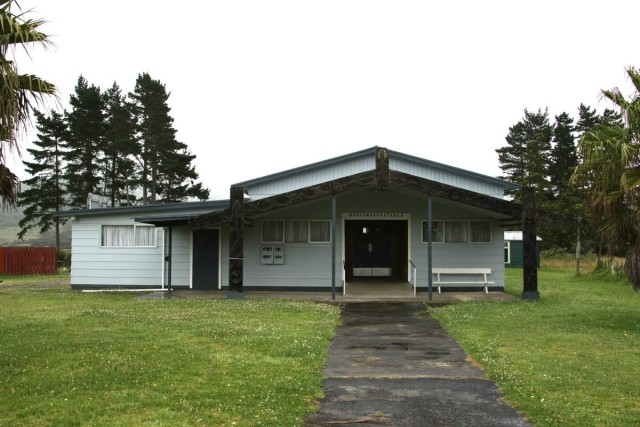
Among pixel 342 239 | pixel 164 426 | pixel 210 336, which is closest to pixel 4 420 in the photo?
pixel 164 426

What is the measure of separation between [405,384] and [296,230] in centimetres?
1195

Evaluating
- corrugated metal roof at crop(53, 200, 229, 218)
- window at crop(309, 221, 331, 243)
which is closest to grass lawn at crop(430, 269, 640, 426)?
window at crop(309, 221, 331, 243)

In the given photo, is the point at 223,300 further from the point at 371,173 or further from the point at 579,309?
→ the point at 579,309

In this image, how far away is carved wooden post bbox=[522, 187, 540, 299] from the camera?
1495 cm

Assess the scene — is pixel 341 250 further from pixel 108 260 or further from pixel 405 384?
pixel 405 384

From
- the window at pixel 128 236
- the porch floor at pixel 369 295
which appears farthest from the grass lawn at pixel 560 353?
the window at pixel 128 236

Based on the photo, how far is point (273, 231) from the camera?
18.4 m

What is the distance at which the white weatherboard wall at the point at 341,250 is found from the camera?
18172mm

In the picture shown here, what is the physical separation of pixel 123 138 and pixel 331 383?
40.1 meters

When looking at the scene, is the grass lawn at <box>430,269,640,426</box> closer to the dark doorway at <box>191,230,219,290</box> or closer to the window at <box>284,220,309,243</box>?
the window at <box>284,220,309,243</box>

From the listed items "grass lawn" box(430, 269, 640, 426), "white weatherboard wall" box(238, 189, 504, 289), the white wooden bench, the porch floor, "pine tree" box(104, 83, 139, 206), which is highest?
"pine tree" box(104, 83, 139, 206)

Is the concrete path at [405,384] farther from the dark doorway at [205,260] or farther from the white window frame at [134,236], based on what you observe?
the white window frame at [134,236]

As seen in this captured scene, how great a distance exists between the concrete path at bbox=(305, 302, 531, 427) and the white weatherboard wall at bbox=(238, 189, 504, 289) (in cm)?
760

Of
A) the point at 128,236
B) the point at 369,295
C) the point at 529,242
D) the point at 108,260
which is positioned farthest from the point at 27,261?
the point at 529,242
